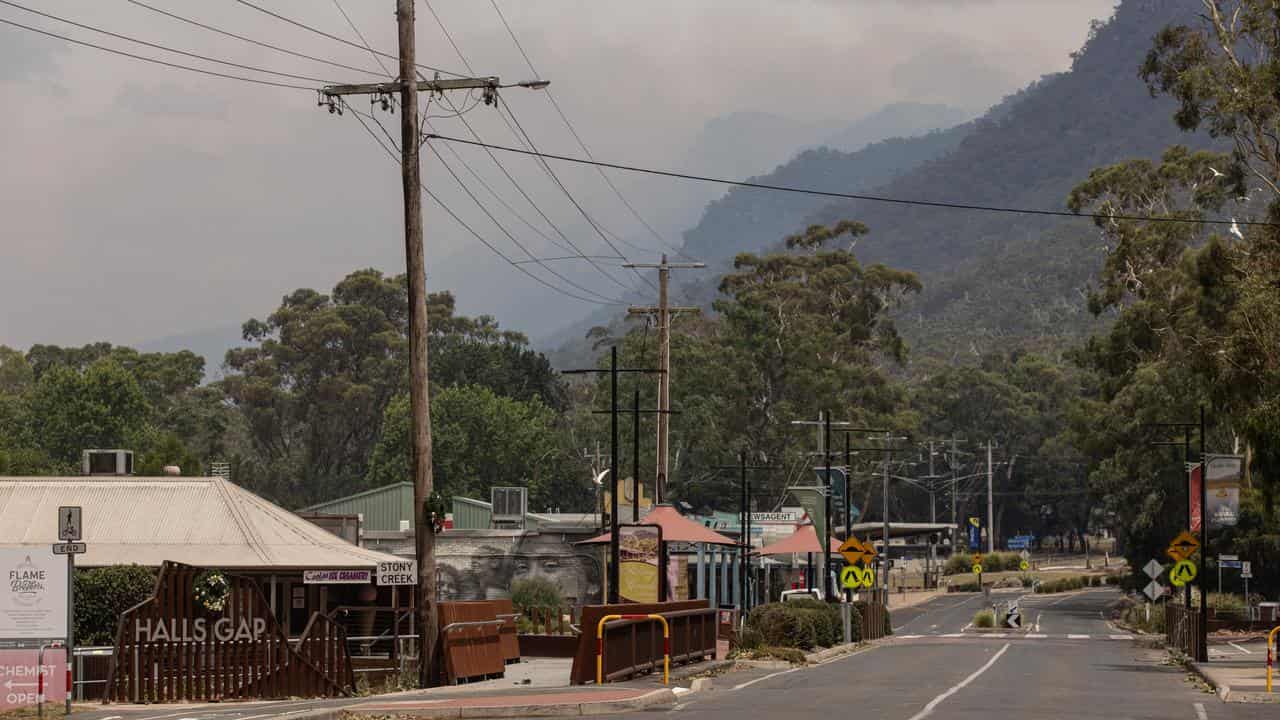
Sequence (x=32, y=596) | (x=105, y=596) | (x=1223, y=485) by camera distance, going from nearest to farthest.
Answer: (x=32, y=596) < (x=105, y=596) < (x=1223, y=485)

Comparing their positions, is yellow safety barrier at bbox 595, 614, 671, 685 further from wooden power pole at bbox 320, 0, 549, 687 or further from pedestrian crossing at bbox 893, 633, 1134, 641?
pedestrian crossing at bbox 893, 633, 1134, 641

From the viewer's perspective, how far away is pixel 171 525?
34.1 metres

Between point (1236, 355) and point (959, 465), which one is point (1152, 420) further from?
point (959, 465)

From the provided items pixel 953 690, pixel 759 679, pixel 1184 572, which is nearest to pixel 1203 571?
pixel 1184 572

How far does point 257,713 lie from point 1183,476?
65670 mm

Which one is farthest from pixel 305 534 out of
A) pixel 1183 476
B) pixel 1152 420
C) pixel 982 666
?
pixel 1183 476

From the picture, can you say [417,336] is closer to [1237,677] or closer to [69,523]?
[69,523]

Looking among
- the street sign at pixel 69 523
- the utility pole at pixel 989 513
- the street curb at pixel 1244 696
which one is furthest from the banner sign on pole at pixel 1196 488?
the utility pole at pixel 989 513

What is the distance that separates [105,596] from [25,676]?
6676 millimetres

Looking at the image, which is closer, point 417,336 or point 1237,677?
point 417,336

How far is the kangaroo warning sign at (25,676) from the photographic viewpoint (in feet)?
77.5

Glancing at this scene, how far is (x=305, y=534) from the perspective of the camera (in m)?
35.5

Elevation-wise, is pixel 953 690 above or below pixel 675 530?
below

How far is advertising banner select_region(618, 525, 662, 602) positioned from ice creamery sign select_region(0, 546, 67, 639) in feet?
70.9
